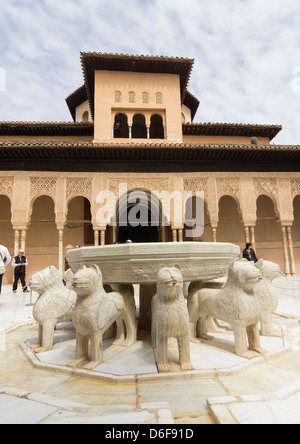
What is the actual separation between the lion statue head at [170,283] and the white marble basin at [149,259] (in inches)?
13.3

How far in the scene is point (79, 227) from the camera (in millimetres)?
14328

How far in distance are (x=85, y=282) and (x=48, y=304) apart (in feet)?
3.05

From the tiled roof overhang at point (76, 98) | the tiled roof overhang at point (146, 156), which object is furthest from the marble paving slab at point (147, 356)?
the tiled roof overhang at point (76, 98)

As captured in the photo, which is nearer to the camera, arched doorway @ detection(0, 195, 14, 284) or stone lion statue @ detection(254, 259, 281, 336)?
stone lion statue @ detection(254, 259, 281, 336)

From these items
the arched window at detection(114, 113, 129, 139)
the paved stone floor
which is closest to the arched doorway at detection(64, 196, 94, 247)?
the arched window at detection(114, 113, 129, 139)

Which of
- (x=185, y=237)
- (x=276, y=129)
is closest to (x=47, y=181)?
(x=185, y=237)

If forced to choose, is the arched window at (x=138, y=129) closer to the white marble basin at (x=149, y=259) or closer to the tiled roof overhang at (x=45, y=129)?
the tiled roof overhang at (x=45, y=129)

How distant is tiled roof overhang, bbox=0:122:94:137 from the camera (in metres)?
13.9

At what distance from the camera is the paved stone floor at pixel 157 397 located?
1.51m

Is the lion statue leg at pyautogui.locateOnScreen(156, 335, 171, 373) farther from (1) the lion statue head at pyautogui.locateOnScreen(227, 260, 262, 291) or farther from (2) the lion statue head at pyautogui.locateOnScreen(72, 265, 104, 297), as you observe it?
(1) the lion statue head at pyautogui.locateOnScreen(227, 260, 262, 291)

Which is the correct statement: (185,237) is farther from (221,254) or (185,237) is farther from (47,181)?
(221,254)

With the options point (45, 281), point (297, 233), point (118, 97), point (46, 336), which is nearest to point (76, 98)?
point (118, 97)

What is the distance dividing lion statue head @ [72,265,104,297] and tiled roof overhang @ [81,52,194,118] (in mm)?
13526

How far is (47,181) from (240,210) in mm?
9006
